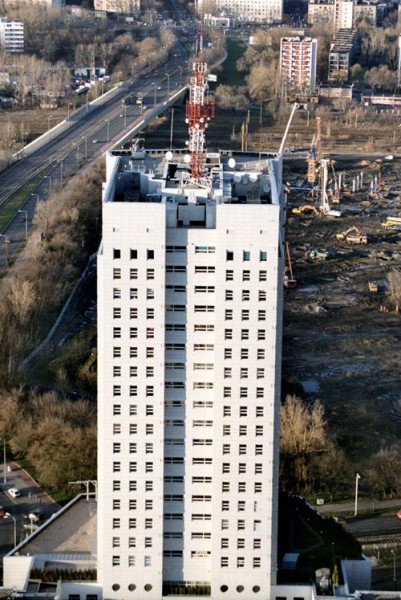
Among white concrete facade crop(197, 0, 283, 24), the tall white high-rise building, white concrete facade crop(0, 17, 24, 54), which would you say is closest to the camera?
the tall white high-rise building

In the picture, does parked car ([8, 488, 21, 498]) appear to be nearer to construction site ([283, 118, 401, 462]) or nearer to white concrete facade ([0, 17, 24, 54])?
construction site ([283, 118, 401, 462])

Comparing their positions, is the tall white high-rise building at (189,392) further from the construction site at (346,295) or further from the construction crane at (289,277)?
the construction crane at (289,277)

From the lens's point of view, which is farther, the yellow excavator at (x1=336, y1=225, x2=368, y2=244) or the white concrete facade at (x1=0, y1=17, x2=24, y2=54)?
the white concrete facade at (x1=0, y1=17, x2=24, y2=54)

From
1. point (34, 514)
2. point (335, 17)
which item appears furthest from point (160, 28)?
point (34, 514)

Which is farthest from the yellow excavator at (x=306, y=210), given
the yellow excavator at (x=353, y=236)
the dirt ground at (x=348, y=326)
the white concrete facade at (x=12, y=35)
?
the white concrete facade at (x=12, y=35)

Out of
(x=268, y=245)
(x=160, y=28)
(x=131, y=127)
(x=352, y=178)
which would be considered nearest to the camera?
(x=268, y=245)

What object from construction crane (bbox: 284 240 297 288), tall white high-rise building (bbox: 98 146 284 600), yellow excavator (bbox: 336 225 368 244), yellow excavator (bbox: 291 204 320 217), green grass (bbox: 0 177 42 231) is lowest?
yellow excavator (bbox: 291 204 320 217)

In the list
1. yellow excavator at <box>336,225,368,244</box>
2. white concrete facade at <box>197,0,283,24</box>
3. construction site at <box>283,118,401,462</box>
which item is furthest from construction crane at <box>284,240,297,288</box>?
white concrete facade at <box>197,0,283,24</box>

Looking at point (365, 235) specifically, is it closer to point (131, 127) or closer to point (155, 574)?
point (131, 127)
